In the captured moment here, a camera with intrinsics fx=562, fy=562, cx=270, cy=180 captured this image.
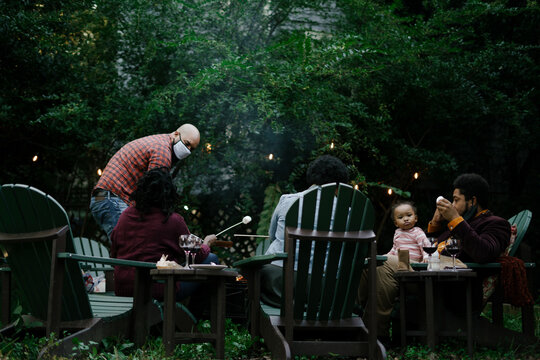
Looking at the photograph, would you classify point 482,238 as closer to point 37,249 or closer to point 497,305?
point 497,305

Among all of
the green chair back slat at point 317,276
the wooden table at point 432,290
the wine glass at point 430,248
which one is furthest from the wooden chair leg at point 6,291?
the wine glass at point 430,248

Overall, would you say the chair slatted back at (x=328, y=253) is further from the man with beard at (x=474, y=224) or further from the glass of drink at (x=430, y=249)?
the man with beard at (x=474, y=224)

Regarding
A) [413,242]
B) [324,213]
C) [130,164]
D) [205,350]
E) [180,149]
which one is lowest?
[205,350]

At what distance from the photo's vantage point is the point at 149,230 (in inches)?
129

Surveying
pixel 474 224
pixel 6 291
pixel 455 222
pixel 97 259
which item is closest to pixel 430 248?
pixel 455 222

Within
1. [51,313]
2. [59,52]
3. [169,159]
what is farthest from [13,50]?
[51,313]

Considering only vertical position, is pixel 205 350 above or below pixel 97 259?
below

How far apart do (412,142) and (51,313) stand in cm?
525

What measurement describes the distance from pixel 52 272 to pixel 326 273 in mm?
1392

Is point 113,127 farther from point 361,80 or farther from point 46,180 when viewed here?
point 361,80

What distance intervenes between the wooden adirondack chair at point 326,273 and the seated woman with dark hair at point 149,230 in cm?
56

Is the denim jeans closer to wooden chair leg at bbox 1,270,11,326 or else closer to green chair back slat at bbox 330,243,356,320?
wooden chair leg at bbox 1,270,11,326

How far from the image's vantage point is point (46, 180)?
265 inches

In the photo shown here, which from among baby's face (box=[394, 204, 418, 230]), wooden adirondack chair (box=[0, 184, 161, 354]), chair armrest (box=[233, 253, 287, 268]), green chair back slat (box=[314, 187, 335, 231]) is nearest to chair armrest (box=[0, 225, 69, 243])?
wooden adirondack chair (box=[0, 184, 161, 354])
